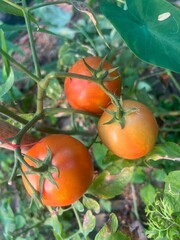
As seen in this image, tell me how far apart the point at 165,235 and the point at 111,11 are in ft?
1.29

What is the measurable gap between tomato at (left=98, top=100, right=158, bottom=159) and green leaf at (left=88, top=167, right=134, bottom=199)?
0.10 m

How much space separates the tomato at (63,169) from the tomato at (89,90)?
9cm

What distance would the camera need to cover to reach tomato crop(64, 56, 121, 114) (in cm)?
76

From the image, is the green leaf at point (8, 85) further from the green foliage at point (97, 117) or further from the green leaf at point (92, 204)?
the green leaf at point (92, 204)

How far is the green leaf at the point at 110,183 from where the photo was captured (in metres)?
0.84

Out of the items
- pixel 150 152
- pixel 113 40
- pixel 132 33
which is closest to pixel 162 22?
pixel 132 33

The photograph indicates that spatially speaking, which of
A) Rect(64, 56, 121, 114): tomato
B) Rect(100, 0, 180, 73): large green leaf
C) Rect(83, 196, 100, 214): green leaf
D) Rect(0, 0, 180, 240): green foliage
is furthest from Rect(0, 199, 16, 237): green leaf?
Rect(100, 0, 180, 73): large green leaf

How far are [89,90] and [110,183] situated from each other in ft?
0.69

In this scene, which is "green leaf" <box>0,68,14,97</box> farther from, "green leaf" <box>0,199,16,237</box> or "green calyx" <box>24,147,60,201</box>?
"green leaf" <box>0,199,16,237</box>

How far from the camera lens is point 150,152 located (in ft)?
2.62

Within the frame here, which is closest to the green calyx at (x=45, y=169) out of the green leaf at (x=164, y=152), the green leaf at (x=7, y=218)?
the green leaf at (x=164, y=152)

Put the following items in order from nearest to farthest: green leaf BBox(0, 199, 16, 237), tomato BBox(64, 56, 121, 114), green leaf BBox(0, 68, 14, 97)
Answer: green leaf BBox(0, 68, 14, 97) → tomato BBox(64, 56, 121, 114) → green leaf BBox(0, 199, 16, 237)

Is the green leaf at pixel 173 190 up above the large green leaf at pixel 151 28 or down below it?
below

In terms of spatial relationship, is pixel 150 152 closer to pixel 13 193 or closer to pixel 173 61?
pixel 173 61
